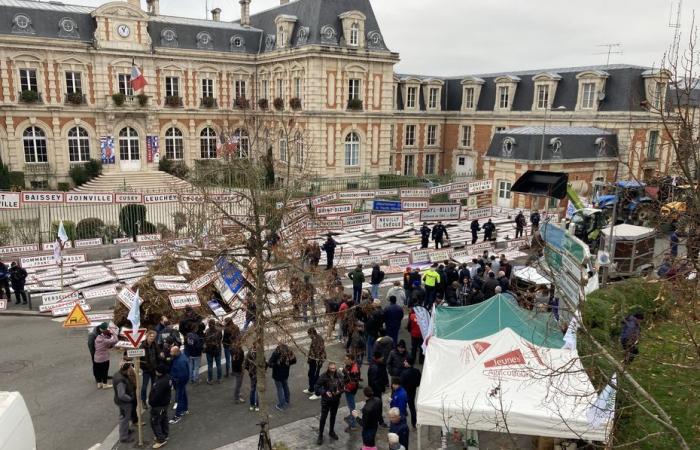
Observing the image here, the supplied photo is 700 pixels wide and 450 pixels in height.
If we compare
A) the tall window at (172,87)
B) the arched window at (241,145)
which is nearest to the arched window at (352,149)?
the arched window at (241,145)

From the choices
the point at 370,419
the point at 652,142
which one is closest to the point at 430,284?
the point at 370,419

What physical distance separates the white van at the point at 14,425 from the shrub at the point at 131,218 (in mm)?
16168

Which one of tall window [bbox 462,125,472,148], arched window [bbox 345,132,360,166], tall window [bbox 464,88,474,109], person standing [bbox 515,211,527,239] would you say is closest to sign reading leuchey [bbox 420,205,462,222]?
person standing [bbox 515,211,527,239]

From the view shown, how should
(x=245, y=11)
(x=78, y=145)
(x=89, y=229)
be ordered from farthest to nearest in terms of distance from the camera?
(x=245, y=11), (x=78, y=145), (x=89, y=229)

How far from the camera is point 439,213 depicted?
71.7 feet

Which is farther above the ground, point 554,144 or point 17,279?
point 554,144

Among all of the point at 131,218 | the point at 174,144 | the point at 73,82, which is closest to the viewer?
the point at 131,218

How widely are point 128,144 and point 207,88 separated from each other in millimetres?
7208

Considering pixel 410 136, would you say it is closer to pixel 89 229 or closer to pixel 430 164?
pixel 430 164

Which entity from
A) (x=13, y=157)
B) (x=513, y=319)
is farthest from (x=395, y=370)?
(x=13, y=157)

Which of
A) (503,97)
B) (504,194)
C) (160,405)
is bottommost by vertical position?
(160,405)

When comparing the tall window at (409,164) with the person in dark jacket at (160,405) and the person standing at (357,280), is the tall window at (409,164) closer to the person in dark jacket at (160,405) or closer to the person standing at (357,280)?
the person standing at (357,280)

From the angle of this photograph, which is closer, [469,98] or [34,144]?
[34,144]

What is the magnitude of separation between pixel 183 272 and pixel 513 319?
955 cm
